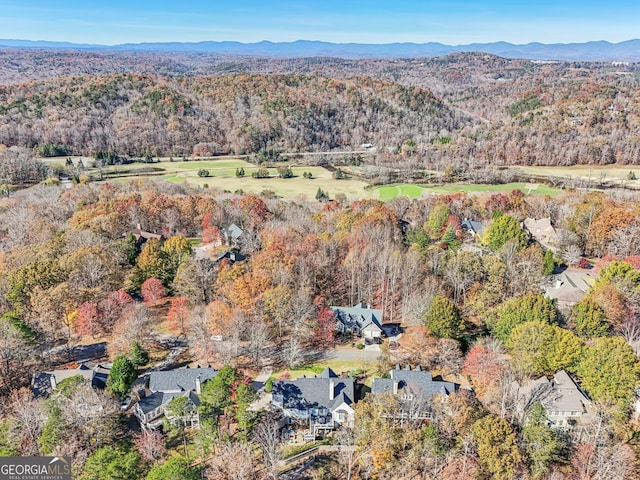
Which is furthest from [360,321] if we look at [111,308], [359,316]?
[111,308]

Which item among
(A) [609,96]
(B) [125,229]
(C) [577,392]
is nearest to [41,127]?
(B) [125,229]

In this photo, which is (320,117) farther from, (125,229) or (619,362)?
(619,362)

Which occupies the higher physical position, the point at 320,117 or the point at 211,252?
the point at 320,117

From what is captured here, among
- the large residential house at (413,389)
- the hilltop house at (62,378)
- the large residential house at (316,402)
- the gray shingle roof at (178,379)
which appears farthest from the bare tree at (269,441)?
the hilltop house at (62,378)

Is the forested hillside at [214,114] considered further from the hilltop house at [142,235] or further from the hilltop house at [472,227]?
the hilltop house at [472,227]

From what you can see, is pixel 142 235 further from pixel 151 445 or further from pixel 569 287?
pixel 569 287

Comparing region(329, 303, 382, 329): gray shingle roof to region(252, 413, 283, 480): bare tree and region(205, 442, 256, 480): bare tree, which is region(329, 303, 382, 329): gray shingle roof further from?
region(205, 442, 256, 480): bare tree
